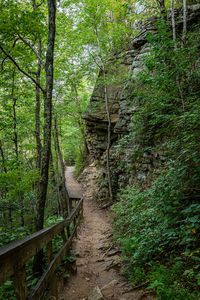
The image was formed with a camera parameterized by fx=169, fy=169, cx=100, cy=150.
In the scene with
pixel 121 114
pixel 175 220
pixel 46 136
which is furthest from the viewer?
pixel 121 114

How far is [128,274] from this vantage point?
12.2 ft

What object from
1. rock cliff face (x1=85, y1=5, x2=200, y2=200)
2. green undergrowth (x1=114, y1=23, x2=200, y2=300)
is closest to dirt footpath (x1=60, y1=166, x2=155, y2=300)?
green undergrowth (x1=114, y1=23, x2=200, y2=300)

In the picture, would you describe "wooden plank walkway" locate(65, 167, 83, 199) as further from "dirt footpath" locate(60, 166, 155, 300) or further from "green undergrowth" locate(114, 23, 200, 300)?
"green undergrowth" locate(114, 23, 200, 300)

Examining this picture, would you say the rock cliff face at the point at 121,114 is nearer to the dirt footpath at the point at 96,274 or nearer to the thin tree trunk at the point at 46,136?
the dirt footpath at the point at 96,274

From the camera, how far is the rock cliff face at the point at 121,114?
963 centimetres

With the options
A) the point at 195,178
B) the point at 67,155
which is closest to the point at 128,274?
the point at 195,178

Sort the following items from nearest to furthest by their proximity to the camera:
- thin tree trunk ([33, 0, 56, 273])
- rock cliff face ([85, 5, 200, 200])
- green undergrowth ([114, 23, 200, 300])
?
green undergrowth ([114, 23, 200, 300])
thin tree trunk ([33, 0, 56, 273])
rock cliff face ([85, 5, 200, 200])

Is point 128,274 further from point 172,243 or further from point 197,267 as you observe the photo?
point 197,267

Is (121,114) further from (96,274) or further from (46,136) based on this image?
(96,274)

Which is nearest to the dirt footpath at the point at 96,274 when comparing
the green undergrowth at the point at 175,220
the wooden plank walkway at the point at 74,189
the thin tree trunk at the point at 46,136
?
the green undergrowth at the point at 175,220

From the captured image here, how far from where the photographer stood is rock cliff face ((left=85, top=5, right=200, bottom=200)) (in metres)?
9.63

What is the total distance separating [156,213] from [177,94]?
4252 millimetres

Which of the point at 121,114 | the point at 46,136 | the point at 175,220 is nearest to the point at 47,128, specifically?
the point at 46,136

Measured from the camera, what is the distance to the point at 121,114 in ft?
38.9
